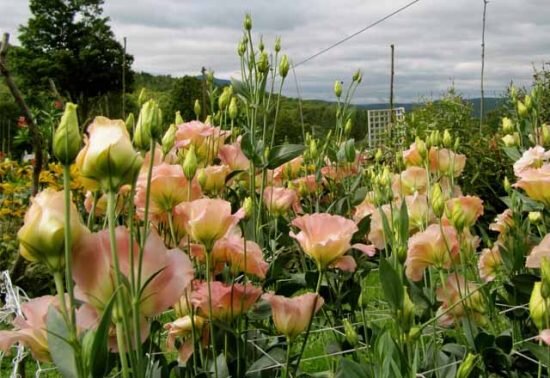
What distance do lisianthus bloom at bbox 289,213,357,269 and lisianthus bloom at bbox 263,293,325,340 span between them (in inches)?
2.0

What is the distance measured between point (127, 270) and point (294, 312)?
0.66ft

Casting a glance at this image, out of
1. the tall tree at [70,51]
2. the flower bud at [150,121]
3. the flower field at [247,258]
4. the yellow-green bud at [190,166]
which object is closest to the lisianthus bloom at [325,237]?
the flower field at [247,258]

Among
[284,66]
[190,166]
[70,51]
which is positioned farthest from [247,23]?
[70,51]

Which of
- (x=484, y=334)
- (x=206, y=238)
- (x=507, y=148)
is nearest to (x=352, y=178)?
(x=507, y=148)

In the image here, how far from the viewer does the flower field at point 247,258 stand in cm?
39

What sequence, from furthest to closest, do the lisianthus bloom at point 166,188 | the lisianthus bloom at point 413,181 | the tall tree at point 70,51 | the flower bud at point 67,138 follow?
the tall tree at point 70,51 < the lisianthus bloom at point 413,181 < the lisianthus bloom at point 166,188 < the flower bud at point 67,138

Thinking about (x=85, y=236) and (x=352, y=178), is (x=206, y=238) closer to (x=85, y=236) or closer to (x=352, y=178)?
(x=85, y=236)

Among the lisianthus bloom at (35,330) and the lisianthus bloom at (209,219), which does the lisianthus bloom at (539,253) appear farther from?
the lisianthus bloom at (35,330)

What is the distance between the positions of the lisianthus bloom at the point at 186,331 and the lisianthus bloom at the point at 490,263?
424 mm

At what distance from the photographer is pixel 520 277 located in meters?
0.79

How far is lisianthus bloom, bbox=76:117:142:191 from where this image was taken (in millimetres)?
378

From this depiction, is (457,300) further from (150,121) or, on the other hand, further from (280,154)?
(150,121)

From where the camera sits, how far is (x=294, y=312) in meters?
0.59

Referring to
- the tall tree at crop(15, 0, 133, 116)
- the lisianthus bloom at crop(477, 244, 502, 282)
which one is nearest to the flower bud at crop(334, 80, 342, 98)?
the lisianthus bloom at crop(477, 244, 502, 282)
